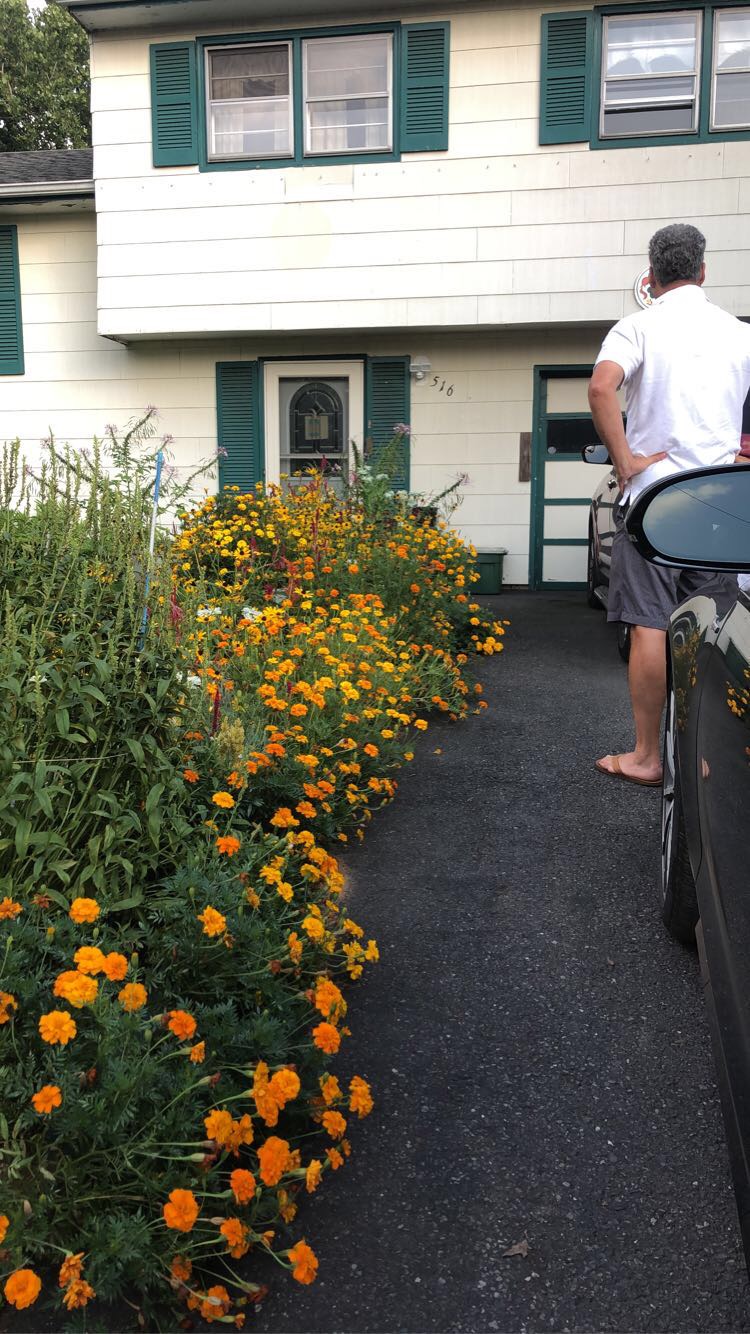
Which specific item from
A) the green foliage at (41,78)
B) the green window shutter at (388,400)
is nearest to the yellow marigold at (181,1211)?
the green window shutter at (388,400)

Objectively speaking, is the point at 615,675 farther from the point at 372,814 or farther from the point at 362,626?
the point at 372,814

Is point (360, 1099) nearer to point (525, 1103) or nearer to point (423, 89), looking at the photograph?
point (525, 1103)

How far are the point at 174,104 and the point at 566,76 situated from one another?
369 cm

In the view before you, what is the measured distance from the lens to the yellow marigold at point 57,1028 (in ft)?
5.69

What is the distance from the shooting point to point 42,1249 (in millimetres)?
1661

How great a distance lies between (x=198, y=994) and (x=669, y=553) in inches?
53.8

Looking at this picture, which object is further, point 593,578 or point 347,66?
point 347,66

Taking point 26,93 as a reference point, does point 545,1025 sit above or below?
below

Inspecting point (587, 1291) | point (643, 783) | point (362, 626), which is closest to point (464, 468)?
point (362, 626)

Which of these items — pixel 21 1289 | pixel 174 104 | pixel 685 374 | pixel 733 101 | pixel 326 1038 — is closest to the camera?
pixel 21 1289

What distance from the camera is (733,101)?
9180 millimetres

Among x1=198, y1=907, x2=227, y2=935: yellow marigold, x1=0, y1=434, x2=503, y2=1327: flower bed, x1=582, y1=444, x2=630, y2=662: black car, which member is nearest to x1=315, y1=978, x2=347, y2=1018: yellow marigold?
x1=0, y1=434, x2=503, y2=1327: flower bed

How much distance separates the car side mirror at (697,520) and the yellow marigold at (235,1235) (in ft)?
4.47

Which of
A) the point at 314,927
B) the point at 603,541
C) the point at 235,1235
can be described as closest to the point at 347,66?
the point at 603,541
